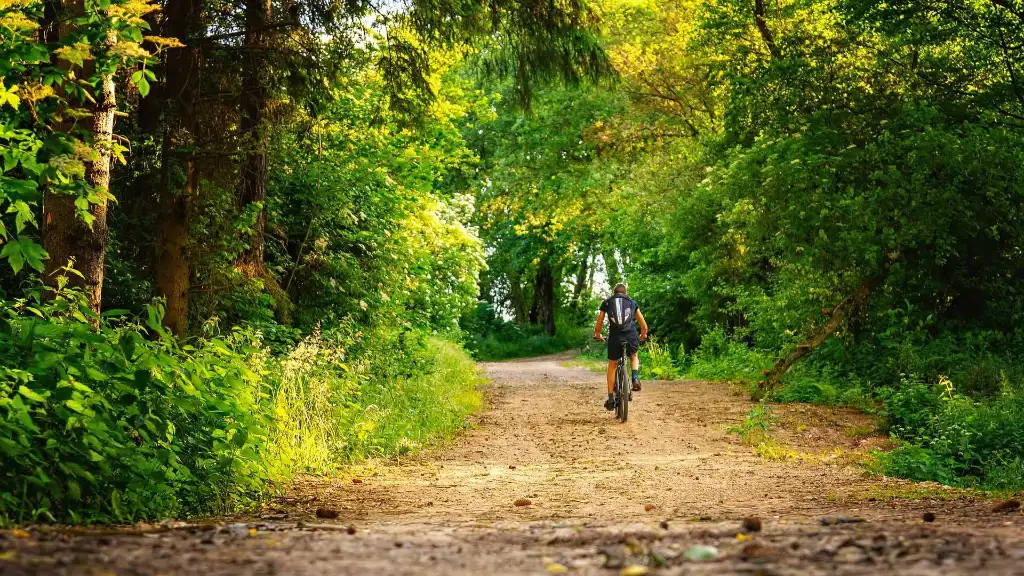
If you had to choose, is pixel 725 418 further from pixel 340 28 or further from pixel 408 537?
pixel 408 537

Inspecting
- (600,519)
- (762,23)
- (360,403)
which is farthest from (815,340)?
(600,519)

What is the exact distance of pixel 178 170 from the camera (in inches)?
433

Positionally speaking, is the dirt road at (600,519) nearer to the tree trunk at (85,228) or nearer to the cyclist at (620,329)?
the cyclist at (620,329)

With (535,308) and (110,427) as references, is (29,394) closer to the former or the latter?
(110,427)

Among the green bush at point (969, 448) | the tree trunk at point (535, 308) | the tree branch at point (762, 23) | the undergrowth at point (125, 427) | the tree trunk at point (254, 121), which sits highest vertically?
the tree branch at point (762, 23)

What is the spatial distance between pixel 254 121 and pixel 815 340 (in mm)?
10656

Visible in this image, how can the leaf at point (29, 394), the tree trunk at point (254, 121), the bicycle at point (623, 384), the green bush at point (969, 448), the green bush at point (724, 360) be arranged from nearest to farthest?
the leaf at point (29, 394) < the green bush at point (969, 448) < the tree trunk at point (254, 121) < the bicycle at point (623, 384) < the green bush at point (724, 360)

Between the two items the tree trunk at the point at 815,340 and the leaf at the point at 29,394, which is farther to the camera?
the tree trunk at the point at 815,340

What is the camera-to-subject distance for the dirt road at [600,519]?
3799 mm

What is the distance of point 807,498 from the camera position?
24.5 feet

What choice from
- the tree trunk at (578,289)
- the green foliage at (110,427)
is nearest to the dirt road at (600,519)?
the green foliage at (110,427)

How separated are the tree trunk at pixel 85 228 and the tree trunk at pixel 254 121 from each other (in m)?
3.49

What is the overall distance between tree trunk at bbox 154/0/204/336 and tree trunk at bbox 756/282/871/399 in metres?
10.7

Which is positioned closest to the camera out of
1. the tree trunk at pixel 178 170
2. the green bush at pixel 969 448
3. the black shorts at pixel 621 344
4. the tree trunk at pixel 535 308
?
the green bush at pixel 969 448
